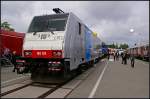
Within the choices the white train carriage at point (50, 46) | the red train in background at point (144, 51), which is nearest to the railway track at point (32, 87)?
the white train carriage at point (50, 46)

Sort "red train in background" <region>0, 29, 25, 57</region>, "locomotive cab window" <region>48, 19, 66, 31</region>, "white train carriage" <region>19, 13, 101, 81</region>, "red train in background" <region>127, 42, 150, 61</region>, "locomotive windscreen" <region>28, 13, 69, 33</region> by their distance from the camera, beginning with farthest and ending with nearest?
1. "red train in background" <region>127, 42, 150, 61</region>
2. "red train in background" <region>0, 29, 25, 57</region>
3. "locomotive windscreen" <region>28, 13, 69, 33</region>
4. "locomotive cab window" <region>48, 19, 66, 31</region>
5. "white train carriage" <region>19, 13, 101, 81</region>

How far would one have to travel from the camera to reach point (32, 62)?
41.7ft

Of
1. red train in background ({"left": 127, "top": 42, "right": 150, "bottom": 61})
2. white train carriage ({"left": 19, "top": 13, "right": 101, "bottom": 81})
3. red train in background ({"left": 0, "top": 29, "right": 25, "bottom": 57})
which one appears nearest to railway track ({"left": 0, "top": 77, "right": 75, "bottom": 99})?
white train carriage ({"left": 19, "top": 13, "right": 101, "bottom": 81})

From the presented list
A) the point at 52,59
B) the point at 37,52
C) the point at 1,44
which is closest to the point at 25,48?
the point at 37,52

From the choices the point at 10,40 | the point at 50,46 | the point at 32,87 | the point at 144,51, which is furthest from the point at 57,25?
the point at 144,51

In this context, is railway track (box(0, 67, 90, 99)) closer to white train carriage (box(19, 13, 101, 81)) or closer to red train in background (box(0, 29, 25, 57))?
white train carriage (box(19, 13, 101, 81))

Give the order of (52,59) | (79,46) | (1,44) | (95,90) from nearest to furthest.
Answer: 1. (95,90)
2. (52,59)
3. (79,46)
4. (1,44)

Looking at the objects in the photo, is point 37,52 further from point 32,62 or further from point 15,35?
point 15,35

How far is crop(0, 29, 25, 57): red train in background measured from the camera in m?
24.8

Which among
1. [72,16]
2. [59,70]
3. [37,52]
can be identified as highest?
[72,16]

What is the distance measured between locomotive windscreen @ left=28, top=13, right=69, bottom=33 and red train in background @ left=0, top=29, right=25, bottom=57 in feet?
38.0

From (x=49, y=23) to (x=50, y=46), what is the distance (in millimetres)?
1673

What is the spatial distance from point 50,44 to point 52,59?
715mm

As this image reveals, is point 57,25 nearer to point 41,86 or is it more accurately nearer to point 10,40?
point 41,86
